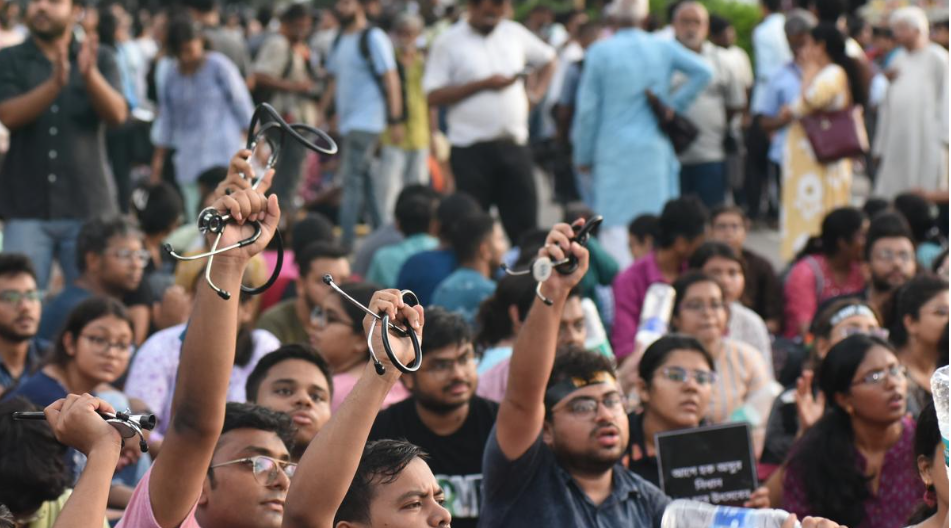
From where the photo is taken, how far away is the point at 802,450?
5.61 m

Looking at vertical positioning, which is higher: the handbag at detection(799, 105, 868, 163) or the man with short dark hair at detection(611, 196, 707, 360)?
the handbag at detection(799, 105, 868, 163)

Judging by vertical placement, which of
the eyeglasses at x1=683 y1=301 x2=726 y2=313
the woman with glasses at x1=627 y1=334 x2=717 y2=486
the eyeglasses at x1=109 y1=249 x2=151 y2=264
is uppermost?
the eyeglasses at x1=109 y1=249 x2=151 y2=264

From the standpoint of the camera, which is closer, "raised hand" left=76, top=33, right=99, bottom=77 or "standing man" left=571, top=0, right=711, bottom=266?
"raised hand" left=76, top=33, right=99, bottom=77

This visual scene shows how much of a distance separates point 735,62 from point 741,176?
3.40ft

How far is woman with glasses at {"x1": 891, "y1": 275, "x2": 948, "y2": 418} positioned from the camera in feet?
21.7

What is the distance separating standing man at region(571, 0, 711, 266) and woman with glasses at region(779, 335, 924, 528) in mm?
4169

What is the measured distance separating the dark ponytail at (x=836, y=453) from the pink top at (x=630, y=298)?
209 centimetres

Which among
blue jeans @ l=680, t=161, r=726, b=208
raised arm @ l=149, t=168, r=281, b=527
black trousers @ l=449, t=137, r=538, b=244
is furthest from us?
blue jeans @ l=680, t=161, r=726, b=208

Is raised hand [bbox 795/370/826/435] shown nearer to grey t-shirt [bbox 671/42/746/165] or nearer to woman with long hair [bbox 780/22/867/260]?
woman with long hair [bbox 780/22/867/260]

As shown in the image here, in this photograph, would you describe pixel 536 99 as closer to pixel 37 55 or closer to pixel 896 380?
pixel 37 55

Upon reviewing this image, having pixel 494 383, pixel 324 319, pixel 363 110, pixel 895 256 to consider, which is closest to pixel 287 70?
pixel 363 110

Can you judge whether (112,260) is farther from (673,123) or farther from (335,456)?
(335,456)

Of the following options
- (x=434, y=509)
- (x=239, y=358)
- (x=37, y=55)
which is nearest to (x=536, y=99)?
(x=37, y=55)

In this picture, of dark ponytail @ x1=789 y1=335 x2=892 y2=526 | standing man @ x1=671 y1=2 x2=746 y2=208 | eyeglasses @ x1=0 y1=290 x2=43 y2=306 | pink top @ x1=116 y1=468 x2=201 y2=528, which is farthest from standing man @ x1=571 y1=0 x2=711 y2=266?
pink top @ x1=116 y1=468 x2=201 y2=528
